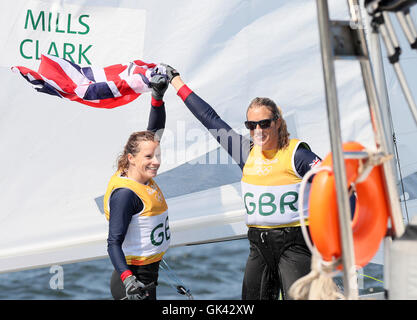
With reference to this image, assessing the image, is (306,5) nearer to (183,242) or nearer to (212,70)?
(212,70)

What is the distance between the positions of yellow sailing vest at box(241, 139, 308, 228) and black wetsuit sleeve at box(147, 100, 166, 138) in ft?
1.79

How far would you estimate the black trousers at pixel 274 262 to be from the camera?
229 cm

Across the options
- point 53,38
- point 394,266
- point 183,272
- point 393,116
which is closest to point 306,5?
point 393,116

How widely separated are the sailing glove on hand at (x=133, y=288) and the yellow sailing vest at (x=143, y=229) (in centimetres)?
17

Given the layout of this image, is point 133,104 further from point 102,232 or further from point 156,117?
point 102,232

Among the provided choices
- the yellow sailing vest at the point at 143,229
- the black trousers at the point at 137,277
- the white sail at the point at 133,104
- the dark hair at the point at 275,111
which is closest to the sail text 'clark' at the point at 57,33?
the white sail at the point at 133,104

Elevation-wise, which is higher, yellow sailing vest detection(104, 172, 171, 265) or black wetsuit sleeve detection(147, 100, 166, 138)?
black wetsuit sleeve detection(147, 100, 166, 138)

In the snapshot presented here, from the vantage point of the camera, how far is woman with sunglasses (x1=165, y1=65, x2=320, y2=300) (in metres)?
2.30

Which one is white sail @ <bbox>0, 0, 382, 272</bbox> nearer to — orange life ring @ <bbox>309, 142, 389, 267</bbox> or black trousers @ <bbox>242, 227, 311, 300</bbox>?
black trousers @ <bbox>242, 227, 311, 300</bbox>

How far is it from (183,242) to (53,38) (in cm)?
107

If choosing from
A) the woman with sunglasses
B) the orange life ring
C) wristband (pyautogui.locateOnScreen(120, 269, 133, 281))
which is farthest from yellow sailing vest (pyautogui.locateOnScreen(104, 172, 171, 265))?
the orange life ring

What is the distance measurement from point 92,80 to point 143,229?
74 centimetres

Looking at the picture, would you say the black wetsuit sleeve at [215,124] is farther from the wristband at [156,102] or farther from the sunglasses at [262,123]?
the sunglasses at [262,123]
